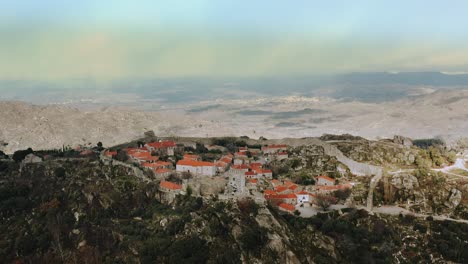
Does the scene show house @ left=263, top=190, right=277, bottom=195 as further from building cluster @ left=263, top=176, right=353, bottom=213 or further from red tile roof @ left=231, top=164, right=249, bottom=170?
red tile roof @ left=231, top=164, right=249, bottom=170

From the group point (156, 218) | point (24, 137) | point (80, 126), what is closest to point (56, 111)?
point (80, 126)

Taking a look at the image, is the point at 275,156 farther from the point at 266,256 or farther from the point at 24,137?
the point at 24,137

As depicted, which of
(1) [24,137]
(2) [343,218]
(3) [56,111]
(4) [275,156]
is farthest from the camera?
(3) [56,111]

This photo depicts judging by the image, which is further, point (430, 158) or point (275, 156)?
point (275, 156)

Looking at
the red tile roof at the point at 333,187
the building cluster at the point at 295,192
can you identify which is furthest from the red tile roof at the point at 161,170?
the red tile roof at the point at 333,187

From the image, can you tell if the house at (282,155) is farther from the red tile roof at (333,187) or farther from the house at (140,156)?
the house at (140,156)

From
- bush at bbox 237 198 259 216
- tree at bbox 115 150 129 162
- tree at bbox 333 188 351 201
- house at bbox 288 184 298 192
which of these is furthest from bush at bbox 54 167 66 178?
tree at bbox 333 188 351 201
